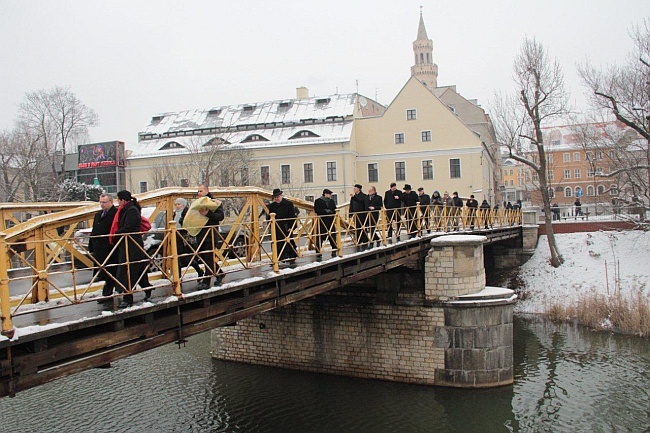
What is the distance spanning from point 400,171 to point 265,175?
10141 mm

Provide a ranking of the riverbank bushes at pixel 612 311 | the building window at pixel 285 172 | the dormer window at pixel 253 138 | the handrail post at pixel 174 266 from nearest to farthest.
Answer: the handrail post at pixel 174 266 < the riverbank bushes at pixel 612 311 < the building window at pixel 285 172 < the dormer window at pixel 253 138

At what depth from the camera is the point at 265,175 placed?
A: 42.3 meters

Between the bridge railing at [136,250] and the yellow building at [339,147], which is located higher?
the yellow building at [339,147]

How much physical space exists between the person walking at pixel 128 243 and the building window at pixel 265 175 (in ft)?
114

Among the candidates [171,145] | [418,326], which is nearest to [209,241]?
[418,326]

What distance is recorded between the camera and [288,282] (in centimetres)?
978

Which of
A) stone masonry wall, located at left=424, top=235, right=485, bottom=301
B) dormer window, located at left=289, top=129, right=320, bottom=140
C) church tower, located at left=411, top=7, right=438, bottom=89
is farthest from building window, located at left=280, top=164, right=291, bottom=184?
church tower, located at left=411, top=7, right=438, bottom=89

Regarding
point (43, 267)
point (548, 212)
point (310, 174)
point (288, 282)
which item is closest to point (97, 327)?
point (43, 267)

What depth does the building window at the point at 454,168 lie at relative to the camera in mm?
40656

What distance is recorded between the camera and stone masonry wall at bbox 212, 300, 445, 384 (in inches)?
613

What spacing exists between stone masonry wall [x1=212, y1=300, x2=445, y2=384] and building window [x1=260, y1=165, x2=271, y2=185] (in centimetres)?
2432

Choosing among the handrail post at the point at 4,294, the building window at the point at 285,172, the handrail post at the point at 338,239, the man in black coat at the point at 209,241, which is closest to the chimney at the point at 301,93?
the building window at the point at 285,172

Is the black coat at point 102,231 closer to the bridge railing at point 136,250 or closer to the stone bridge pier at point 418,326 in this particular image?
the bridge railing at point 136,250

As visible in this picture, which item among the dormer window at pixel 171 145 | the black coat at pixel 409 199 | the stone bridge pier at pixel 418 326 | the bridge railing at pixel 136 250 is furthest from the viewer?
the dormer window at pixel 171 145
